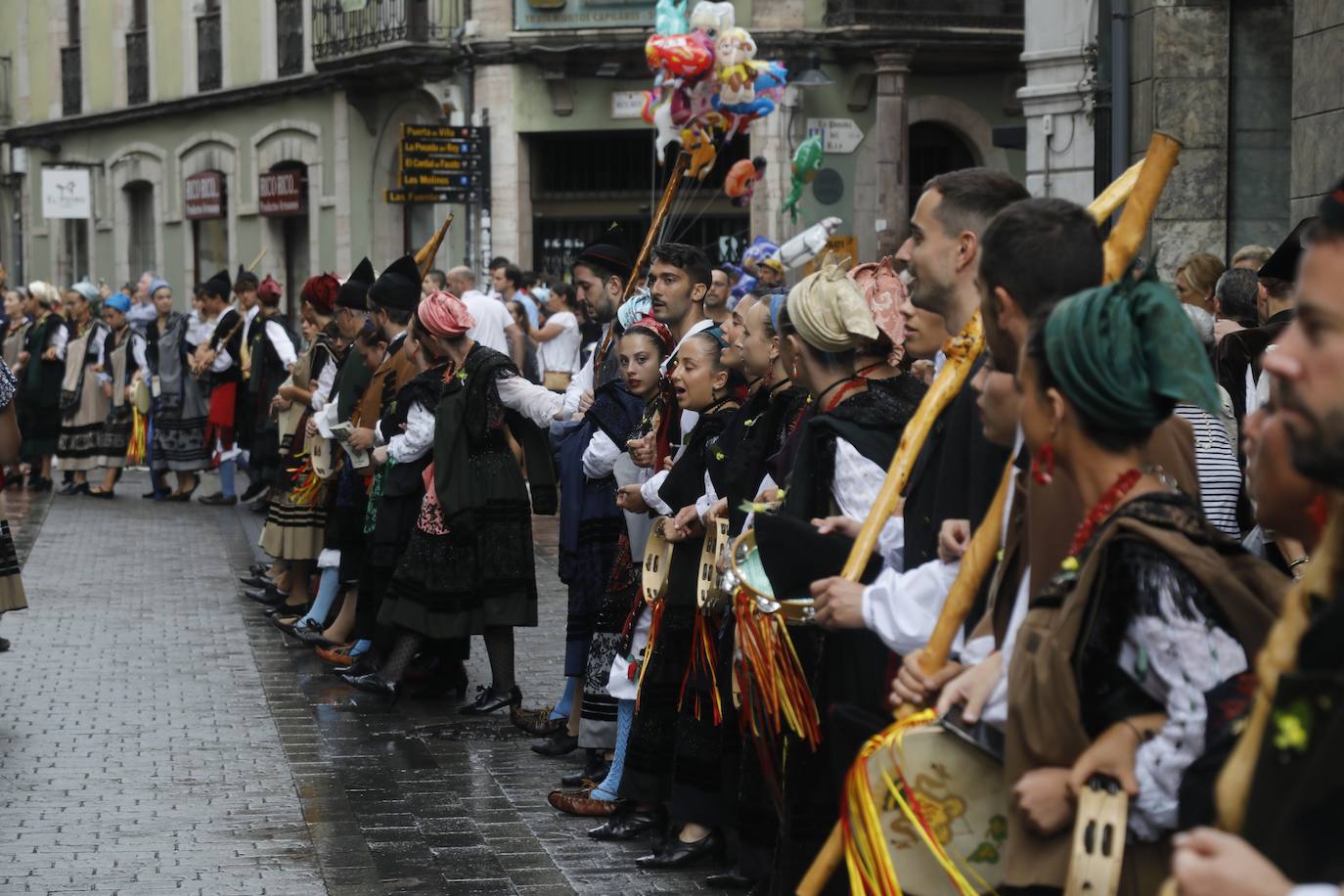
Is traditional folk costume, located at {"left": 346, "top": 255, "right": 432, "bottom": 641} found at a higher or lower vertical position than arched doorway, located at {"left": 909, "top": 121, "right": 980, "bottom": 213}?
lower

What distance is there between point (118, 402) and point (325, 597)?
9632 mm

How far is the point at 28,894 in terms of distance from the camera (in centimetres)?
619

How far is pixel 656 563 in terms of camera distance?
23.0 feet

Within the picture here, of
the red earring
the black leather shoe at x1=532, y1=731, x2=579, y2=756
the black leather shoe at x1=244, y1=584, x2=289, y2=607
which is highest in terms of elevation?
the red earring

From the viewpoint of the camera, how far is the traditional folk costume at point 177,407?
19.1 metres

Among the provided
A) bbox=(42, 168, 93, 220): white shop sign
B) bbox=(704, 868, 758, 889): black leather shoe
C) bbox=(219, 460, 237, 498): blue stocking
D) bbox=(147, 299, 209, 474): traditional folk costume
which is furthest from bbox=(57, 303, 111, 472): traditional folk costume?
bbox=(704, 868, 758, 889): black leather shoe

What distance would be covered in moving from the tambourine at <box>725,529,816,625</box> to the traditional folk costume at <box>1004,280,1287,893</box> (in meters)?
1.22

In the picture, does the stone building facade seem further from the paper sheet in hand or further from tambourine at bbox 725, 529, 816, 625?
tambourine at bbox 725, 529, 816, 625

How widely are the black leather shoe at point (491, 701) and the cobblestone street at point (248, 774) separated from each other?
0.27 ft

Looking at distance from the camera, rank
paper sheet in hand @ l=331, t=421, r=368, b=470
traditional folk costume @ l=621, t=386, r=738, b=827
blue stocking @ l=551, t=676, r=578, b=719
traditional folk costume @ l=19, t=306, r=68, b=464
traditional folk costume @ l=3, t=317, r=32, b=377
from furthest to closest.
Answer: traditional folk costume @ l=3, t=317, r=32, b=377
traditional folk costume @ l=19, t=306, r=68, b=464
paper sheet in hand @ l=331, t=421, r=368, b=470
blue stocking @ l=551, t=676, r=578, b=719
traditional folk costume @ l=621, t=386, r=738, b=827

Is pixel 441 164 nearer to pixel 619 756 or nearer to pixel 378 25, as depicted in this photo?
pixel 378 25

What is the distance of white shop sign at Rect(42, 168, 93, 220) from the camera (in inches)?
1319

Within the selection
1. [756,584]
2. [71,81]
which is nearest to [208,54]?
[71,81]

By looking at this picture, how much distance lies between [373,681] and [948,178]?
5.34 metres
